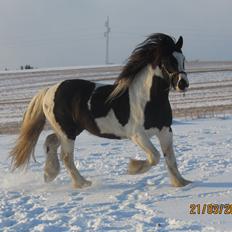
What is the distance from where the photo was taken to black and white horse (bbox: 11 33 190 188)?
558 cm

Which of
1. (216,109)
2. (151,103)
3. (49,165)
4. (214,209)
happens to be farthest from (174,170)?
(216,109)

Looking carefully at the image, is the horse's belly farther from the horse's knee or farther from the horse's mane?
the horse's knee

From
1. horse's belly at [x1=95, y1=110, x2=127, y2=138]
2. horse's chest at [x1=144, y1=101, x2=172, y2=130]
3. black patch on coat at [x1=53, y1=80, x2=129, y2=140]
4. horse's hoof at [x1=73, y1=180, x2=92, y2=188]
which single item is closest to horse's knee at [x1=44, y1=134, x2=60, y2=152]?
black patch on coat at [x1=53, y1=80, x2=129, y2=140]

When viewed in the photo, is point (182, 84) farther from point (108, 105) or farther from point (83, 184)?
point (83, 184)

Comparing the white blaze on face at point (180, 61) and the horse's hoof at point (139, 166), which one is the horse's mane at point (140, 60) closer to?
the white blaze on face at point (180, 61)

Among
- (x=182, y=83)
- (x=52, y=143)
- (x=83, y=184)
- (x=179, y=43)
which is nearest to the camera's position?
(x=182, y=83)

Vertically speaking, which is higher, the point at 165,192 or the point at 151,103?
the point at 151,103

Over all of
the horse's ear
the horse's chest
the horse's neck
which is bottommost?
the horse's chest

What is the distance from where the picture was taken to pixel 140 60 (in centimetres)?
586

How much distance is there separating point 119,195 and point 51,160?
1482 millimetres

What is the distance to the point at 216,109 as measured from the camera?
1454cm

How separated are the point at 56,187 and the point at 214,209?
2.42 metres

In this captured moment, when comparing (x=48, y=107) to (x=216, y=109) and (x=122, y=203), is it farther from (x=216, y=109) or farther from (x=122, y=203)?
(x=216, y=109)

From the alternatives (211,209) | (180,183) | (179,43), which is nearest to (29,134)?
(180,183)
